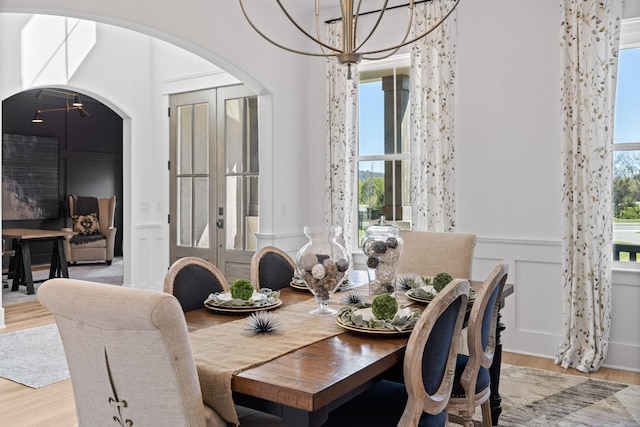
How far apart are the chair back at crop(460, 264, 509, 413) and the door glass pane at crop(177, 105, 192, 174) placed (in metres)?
4.48

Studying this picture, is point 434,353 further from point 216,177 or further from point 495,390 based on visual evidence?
point 216,177

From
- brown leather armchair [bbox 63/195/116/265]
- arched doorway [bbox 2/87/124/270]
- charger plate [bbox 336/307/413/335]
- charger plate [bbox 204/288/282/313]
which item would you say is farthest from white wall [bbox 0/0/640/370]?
brown leather armchair [bbox 63/195/116/265]

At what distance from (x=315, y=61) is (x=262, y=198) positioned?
1.47 m

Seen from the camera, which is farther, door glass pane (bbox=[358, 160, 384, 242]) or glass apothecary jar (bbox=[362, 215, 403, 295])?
door glass pane (bbox=[358, 160, 384, 242])

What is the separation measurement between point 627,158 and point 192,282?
10.9 feet

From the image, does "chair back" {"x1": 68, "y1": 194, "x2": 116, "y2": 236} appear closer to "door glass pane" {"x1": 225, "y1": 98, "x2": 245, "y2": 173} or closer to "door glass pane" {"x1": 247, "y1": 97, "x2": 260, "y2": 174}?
"door glass pane" {"x1": 225, "y1": 98, "x2": 245, "y2": 173}

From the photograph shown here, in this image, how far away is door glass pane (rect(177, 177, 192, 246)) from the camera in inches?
238

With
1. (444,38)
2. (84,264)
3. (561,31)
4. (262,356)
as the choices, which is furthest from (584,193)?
(84,264)

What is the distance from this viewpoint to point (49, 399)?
3.26 meters

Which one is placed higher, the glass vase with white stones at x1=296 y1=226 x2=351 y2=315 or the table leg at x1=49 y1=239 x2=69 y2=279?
the glass vase with white stones at x1=296 y1=226 x2=351 y2=315

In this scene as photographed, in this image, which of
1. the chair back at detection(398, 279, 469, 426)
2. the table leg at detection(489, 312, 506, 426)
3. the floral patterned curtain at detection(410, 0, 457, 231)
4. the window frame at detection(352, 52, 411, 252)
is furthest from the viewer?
the window frame at detection(352, 52, 411, 252)

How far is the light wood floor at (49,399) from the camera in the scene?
116 inches

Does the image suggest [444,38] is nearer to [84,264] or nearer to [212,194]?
[212,194]

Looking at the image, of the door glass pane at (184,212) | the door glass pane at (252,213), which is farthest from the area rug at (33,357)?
the door glass pane at (252,213)
